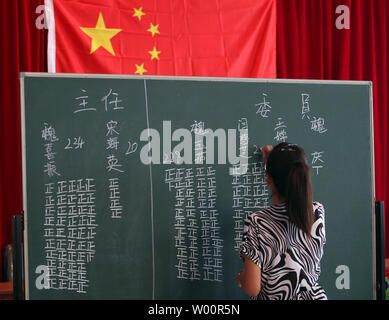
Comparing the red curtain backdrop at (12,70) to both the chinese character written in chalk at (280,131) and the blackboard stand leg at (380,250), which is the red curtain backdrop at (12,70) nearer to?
the chinese character written in chalk at (280,131)

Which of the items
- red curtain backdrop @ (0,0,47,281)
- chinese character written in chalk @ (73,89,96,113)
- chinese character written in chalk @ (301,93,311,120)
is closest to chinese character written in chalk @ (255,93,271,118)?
chinese character written in chalk @ (301,93,311,120)

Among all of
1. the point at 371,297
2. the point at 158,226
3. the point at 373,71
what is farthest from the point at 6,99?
the point at 373,71

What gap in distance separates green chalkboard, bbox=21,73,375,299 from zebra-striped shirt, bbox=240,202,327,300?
0.51 meters

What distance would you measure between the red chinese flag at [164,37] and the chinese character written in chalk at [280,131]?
1130 mm

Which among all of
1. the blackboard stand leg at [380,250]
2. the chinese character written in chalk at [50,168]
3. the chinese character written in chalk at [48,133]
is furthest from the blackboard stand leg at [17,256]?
the blackboard stand leg at [380,250]

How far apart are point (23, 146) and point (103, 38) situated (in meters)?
1.33

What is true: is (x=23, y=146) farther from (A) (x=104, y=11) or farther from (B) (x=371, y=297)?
(B) (x=371, y=297)

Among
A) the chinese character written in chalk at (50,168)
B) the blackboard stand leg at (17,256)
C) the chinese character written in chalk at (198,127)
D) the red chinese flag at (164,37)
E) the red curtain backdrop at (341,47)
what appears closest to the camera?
the blackboard stand leg at (17,256)

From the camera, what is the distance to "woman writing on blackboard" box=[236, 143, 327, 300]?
1.70 m

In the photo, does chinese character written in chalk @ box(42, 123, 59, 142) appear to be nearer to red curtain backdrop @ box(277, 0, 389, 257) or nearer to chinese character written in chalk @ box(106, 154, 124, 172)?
chinese character written in chalk @ box(106, 154, 124, 172)

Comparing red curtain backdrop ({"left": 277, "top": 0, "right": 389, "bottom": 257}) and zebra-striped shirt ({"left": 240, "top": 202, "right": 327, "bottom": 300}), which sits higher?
red curtain backdrop ({"left": 277, "top": 0, "right": 389, "bottom": 257})

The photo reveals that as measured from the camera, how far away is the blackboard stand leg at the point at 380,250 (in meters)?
2.32

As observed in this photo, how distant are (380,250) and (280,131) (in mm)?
761

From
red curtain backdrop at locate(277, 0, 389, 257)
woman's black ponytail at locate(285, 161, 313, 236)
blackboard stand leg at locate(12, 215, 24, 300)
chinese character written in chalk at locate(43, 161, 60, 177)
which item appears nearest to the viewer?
woman's black ponytail at locate(285, 161, 313, 236)
